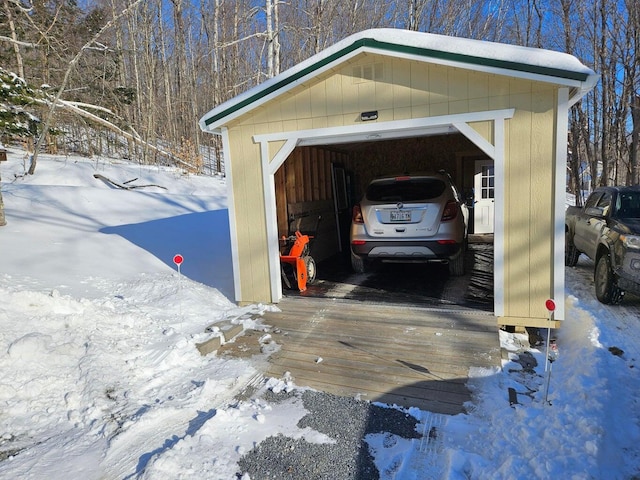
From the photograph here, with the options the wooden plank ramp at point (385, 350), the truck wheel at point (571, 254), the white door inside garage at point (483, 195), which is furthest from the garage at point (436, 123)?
the white door inside garage at point (483, 195)

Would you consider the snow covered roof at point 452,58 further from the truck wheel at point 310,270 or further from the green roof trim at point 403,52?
Result: the truck wheel at point 310,270

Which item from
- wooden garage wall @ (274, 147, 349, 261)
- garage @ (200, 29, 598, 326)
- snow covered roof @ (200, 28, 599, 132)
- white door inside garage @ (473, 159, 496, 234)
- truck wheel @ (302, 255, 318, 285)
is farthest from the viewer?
white door inside garage @ (473, 159, 496, 234)

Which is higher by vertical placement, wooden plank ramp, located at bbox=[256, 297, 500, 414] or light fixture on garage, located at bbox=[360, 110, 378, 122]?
light fixture on garage, located at bbox=[360, 110, 378, 122]

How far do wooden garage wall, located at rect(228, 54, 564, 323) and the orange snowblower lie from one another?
174cm

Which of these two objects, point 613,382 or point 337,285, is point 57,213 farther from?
point 613,382

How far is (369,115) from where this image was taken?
194 inches

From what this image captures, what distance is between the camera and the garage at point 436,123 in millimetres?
4254

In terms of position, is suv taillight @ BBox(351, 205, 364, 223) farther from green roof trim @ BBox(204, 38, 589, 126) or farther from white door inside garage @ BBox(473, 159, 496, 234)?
white door inside garage @ BBox(473, 159, 496, 234)

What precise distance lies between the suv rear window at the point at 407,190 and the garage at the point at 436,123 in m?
1.23

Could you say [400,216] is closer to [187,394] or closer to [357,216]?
[357,216]

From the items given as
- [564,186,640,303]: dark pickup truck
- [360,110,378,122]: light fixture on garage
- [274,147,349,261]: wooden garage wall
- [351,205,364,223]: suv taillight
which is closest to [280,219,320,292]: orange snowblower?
[274,147,349,261]: wooden garage wall

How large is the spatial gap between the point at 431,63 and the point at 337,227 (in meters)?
5.48

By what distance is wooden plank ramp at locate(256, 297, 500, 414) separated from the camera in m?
3.41

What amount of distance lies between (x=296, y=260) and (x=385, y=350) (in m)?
2.38
